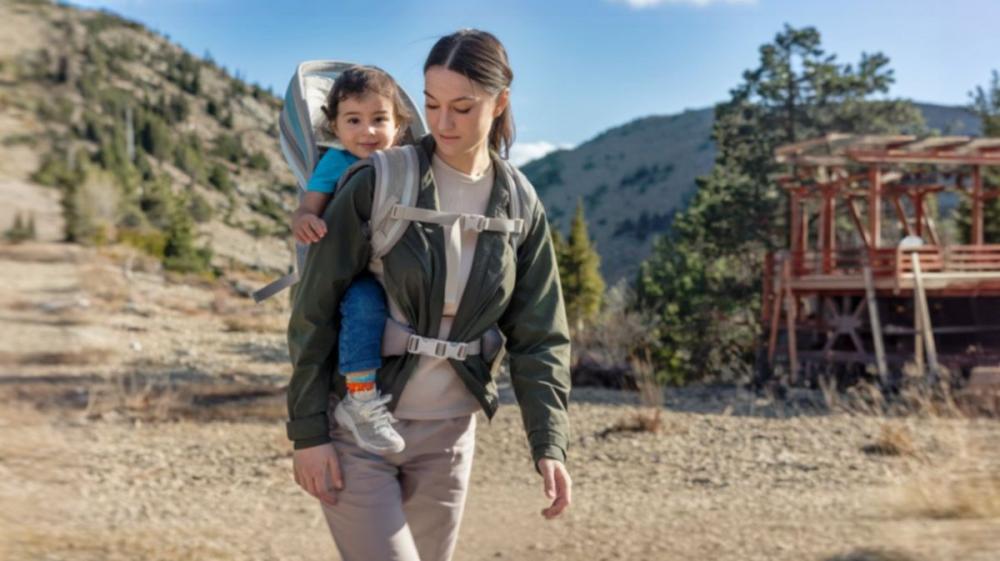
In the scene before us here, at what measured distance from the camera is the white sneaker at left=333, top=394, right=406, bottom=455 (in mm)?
2090

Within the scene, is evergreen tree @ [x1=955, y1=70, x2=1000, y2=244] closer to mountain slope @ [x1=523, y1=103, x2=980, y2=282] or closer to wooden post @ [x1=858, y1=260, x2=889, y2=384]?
wooden post @ [x1=858, y1=260, x2=889, y2=384]

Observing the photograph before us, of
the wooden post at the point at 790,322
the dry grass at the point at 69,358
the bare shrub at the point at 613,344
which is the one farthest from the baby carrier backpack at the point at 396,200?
the wooden post at the point at 790,322

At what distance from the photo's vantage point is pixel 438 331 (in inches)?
85.9

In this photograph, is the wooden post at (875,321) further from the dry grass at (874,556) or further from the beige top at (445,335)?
the beige top at (445,335)

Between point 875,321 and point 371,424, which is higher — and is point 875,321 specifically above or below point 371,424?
below

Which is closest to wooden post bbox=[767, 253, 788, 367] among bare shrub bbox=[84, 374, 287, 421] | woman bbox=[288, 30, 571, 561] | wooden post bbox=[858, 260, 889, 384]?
wooden post bbox=[858, 260, 889, 384]

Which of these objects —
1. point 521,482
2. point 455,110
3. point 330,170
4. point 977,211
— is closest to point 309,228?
point 330,170

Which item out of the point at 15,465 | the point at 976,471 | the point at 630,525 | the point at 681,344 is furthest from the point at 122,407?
the point at 681,344

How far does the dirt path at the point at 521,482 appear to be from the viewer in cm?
599

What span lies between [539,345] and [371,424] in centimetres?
45

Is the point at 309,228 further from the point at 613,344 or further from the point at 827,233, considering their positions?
the point at 613,344

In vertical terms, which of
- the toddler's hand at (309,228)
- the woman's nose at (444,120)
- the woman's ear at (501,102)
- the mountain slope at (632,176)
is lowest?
the toddler's hand at (309,228)

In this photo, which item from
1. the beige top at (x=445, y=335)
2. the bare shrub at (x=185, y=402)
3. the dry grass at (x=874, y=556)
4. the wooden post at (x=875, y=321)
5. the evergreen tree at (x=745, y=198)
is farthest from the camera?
the evergreen tree at (x=745, y=198)

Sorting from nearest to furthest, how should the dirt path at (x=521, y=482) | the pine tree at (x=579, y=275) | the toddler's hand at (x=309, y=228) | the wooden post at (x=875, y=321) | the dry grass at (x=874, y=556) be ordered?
1. the toddler's hand at (x=309, y=228)
2. the dry grass at (x=874, y=556)
3. the dirt path at (x=521, y=482)
4. the wooden post at (x=875, y=321)
5. the pine tree at (x=579, y=275)
